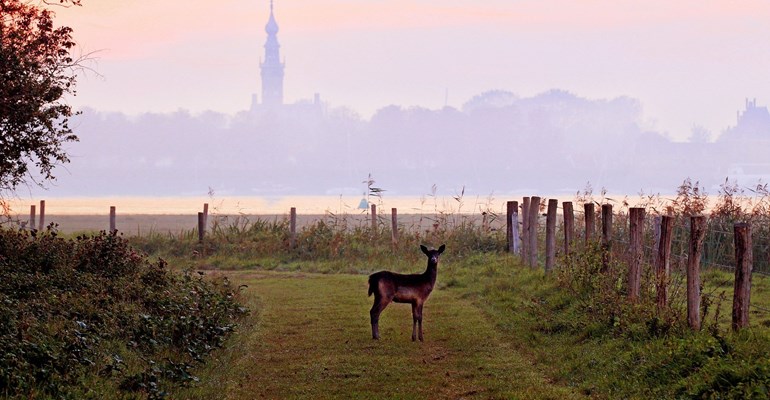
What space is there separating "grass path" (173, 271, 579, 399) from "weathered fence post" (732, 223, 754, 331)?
2.58 metres

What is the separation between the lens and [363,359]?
583 inches

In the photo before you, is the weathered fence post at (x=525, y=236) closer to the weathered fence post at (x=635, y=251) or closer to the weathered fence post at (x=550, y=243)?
the weathered fence post at (x=550, y=243)

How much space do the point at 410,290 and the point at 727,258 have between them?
12.6 meters

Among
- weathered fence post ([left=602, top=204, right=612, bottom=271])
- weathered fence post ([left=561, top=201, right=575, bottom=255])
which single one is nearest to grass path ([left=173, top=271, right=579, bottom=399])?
weathered fence post ([left=602, top=204, right=612, bottom=271])

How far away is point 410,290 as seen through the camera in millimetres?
17000

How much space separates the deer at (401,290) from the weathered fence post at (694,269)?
4462mm

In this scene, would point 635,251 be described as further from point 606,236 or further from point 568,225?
point 568,225

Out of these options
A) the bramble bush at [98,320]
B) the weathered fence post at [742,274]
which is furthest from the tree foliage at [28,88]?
the weathered fence post at [742,274]

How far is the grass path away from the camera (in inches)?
495

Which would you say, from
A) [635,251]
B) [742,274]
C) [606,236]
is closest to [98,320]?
[635,251]

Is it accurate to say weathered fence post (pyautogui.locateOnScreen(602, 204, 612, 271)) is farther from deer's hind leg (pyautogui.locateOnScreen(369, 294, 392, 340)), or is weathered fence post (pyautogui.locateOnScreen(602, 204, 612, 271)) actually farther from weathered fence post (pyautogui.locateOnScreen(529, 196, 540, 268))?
weathered fence post (pyautogui.locateOnScreen(529, 196, 540, 268))

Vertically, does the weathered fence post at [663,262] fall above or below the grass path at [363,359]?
above

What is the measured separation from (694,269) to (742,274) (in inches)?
39.4

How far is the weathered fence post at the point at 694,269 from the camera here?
13.8 m
